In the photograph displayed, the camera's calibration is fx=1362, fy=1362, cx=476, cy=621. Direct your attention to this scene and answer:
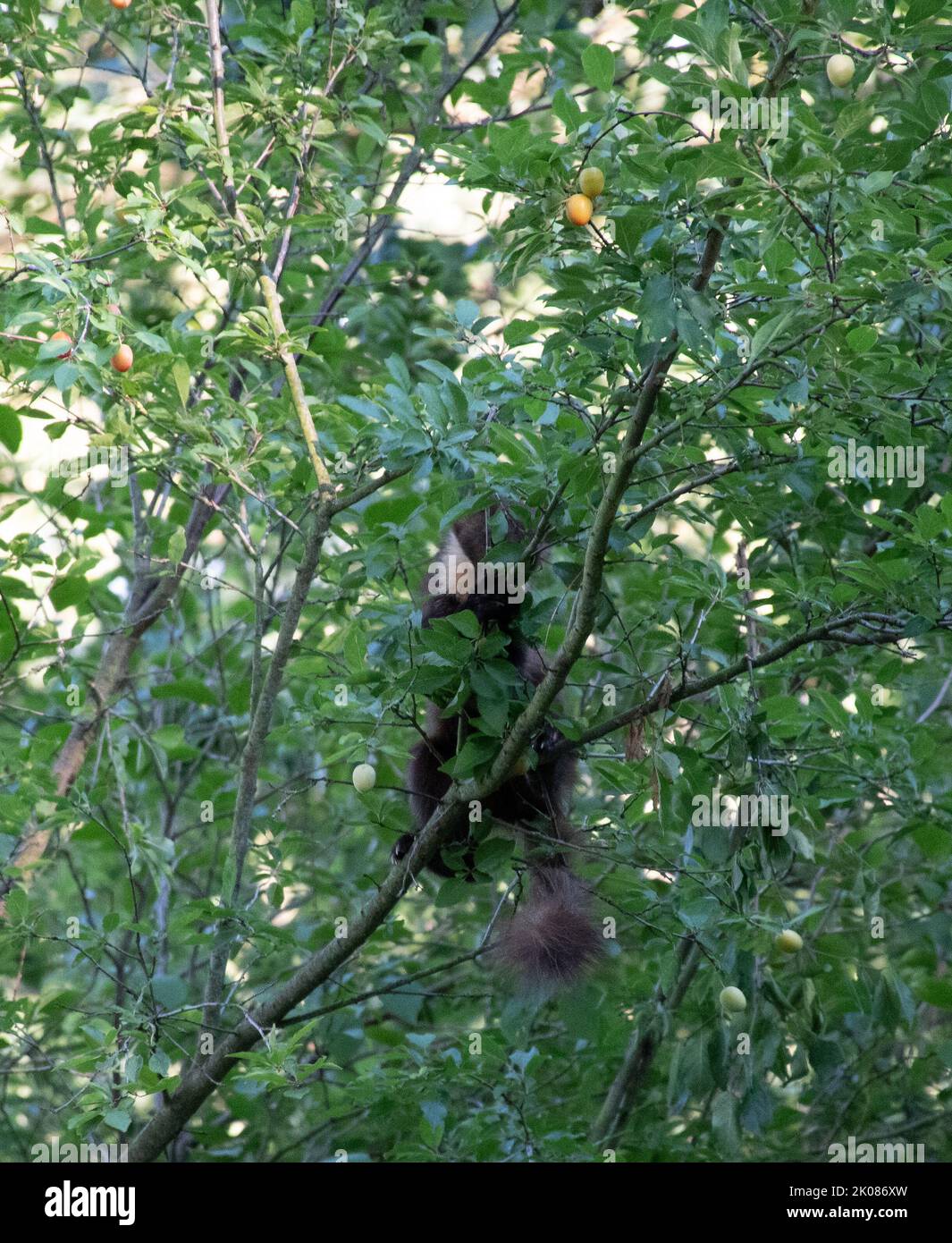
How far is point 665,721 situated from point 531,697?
1.35 ft

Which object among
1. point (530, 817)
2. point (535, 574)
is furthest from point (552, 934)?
point (535, 574)

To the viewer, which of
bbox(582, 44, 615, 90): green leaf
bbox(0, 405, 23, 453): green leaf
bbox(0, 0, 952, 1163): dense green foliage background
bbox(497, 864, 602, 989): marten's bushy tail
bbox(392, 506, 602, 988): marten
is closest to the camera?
bbox(582, 44, 615, 90): green leaf

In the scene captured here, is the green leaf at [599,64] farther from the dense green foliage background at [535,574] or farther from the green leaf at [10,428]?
the green leaf at [10,428]

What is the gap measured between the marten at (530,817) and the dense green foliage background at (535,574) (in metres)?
0.12

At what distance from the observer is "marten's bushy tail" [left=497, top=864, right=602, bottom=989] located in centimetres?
379

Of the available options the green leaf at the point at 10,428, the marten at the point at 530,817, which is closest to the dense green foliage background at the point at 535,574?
the green leaf at the point at 10,428

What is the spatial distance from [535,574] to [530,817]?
73 cm

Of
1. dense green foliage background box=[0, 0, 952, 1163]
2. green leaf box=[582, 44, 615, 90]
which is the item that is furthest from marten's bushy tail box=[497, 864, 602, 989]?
green leaf box=[582, 44, 615, 90]

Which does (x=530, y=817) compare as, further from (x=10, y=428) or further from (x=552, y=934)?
(x=10, y=428)

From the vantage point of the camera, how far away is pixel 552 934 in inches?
150

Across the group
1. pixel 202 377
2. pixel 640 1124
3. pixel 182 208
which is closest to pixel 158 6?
pixel 182 208

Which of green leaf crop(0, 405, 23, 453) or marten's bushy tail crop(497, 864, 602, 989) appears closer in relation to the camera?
marten's bushy tail crop(497, 864, 602, 989)

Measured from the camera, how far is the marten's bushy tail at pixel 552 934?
3.79 metres

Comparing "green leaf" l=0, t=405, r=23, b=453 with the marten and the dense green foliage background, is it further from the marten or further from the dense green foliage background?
the marten
